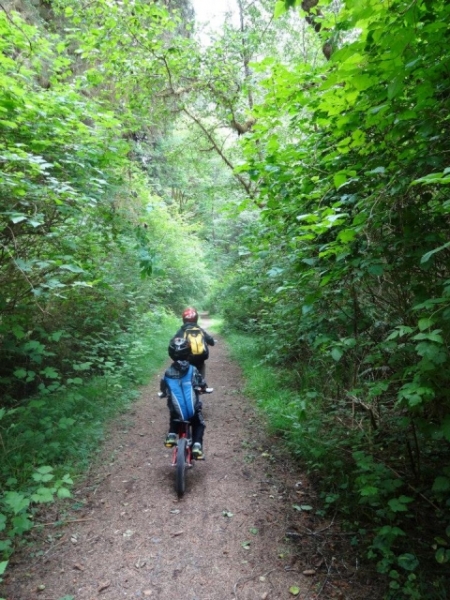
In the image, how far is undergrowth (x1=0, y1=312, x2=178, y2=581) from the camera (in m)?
3.11

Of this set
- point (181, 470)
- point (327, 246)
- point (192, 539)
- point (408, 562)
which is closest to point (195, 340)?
point (181, 470)

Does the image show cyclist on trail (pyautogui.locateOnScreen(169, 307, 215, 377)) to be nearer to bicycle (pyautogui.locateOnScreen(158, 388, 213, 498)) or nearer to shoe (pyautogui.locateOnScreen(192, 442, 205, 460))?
bicycle (pyautogui.locateOnScreen(158, 388, 213, 498))

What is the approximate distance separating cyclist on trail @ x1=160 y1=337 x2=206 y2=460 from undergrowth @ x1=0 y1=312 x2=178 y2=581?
47.9 inches

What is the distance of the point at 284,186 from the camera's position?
12.4 ft

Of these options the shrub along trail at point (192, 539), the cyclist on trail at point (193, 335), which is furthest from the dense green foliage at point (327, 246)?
the cyclist on trail at point (193, 335)

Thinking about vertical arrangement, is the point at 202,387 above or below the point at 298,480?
above

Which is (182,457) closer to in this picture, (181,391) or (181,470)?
(181,470)

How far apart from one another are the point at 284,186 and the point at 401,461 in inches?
116

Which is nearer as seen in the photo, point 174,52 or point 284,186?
point 284,186

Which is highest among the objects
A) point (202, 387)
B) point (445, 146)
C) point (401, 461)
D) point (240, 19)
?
point (240, 19)

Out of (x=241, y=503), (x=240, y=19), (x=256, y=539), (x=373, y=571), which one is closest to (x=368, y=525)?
(x=373, y=571)

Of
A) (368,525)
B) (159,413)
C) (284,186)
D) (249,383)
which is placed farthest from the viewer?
(249,383)

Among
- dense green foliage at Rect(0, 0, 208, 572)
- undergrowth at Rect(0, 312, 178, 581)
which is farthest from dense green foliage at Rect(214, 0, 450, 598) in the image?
undergrowth at Rect(0, 312, 178, 581)

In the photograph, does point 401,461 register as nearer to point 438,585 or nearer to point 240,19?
point 438,585
